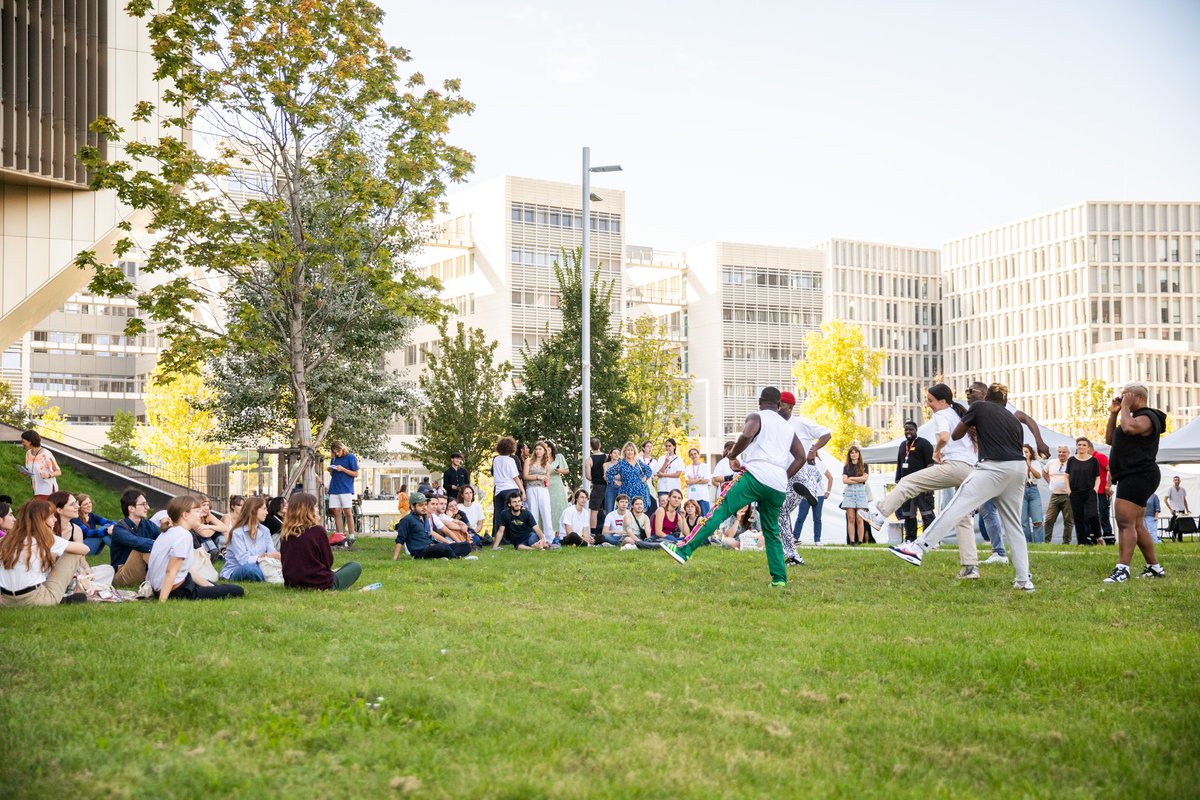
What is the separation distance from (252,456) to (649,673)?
76.5 meters

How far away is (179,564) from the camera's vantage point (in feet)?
36.2

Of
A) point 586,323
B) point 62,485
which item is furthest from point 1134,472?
point 62,485

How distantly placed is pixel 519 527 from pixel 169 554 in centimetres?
979

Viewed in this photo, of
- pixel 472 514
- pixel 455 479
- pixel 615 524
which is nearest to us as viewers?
pixel 472 514

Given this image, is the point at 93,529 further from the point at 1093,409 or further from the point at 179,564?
the point at 1093,409

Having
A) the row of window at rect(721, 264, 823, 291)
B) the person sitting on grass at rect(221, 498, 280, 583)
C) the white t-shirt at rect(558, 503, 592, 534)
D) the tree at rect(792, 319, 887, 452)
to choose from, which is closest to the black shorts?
the person sitting on grass at rect(221, 498, 280, 583)

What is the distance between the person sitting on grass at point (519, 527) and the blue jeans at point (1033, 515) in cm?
868

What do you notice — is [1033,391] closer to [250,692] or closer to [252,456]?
[252,456]

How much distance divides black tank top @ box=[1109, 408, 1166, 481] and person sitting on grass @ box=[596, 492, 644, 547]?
1032cm

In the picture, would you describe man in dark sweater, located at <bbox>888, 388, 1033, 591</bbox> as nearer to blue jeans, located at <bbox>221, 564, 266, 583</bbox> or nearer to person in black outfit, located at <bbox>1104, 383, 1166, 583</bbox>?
person in black outfit, located at <bbox>1104, 383, 1166, 583</bbox>

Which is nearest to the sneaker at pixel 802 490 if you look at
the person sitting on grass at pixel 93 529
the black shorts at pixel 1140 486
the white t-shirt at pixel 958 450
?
the white t-shirt at pixel 958 450

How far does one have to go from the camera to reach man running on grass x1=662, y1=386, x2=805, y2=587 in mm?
11508

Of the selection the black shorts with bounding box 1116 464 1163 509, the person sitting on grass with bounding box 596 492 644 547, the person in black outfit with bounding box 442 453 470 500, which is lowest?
the person sitting on grass with bounding box 596 492 644 547

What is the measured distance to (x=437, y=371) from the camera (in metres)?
39.2
